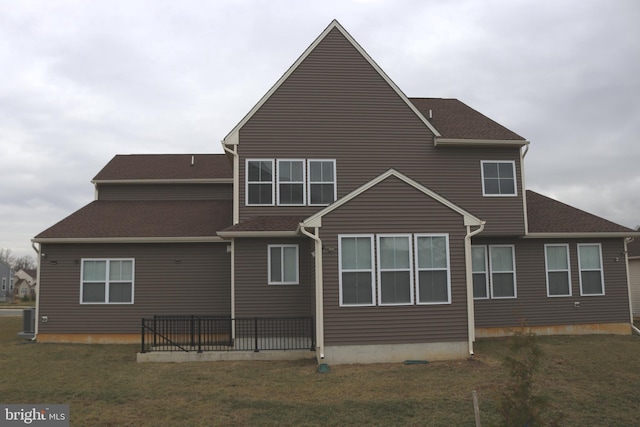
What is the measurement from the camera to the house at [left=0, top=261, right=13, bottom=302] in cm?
7544

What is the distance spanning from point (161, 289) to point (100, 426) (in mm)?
9356

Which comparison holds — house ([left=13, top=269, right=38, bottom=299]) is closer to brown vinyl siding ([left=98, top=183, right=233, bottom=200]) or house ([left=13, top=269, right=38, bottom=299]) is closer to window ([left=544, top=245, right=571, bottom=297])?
brown vinyl siding ([left=98, top=183, right=233, bottom=200])

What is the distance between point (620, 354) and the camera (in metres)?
13.9

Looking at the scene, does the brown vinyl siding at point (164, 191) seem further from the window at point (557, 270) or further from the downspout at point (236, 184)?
the window at point (557, 270)

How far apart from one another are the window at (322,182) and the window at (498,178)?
482 centimetres

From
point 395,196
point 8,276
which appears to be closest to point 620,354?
point 395,196

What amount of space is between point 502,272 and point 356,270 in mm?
6525

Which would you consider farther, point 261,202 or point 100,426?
point 261,202

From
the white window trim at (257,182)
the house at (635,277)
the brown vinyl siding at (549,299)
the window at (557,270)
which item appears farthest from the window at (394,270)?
the house at (635,277)

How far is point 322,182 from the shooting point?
16938 mm

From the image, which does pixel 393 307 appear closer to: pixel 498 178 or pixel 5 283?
pixel 498 178

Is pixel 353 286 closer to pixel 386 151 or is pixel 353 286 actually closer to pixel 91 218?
pixel 386 151

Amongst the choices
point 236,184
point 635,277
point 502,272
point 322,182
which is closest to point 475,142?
point 502,272

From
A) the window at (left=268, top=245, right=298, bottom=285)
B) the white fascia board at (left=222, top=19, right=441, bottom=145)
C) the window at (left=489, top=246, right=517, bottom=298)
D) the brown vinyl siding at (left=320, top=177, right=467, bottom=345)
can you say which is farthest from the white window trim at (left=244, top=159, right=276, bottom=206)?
the window at (left=489, top=246, right=517, bottom=298)
